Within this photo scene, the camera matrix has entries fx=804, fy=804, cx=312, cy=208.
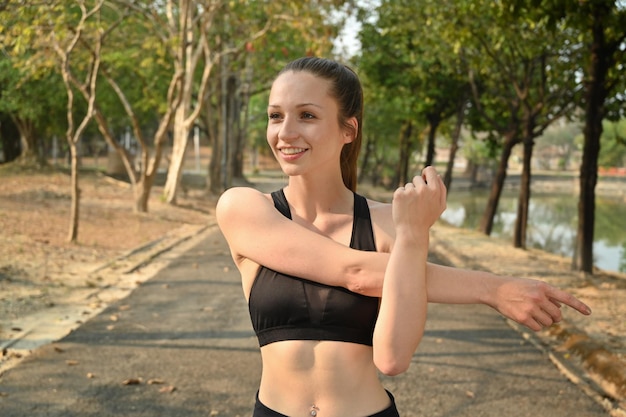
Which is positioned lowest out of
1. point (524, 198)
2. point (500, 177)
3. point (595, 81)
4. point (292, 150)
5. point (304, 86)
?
point (524, 198)

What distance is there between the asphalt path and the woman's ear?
3886 millimetres


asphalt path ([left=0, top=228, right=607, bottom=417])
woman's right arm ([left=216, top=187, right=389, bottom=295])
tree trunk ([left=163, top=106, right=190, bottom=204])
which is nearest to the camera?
woman's right arm ([left=216, top=187, right=389, bottom=295])

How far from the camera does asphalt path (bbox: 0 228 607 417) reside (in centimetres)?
614

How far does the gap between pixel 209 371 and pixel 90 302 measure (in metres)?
3.60

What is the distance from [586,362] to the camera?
25.5 feet

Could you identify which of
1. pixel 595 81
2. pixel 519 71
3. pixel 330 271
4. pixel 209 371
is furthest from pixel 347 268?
pixel 519 71

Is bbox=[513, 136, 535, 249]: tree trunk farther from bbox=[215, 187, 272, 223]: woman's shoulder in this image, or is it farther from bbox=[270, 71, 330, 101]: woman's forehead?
bbox=[270, 71, 330, 101]: woman's forehead

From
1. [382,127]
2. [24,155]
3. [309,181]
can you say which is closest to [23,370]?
[309,181]

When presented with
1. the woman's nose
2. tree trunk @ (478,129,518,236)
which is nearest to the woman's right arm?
the woman's nose

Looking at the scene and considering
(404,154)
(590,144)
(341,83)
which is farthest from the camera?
(404,154)

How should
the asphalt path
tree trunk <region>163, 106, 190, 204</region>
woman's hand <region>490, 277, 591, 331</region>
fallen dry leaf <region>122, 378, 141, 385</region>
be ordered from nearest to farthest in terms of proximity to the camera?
woman's hand <region>490, 277, 591, 331</region> → the asphalt path → fallen dry leaf <region>122, 378, 141, 385</region> → tree trunk <region>163, 106, 190, 204</region>

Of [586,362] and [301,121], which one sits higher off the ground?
[301,121]

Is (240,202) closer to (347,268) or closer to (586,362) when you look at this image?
(347,268)

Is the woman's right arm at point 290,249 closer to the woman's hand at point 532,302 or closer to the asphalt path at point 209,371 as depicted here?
the woman's hand at point 532,302
